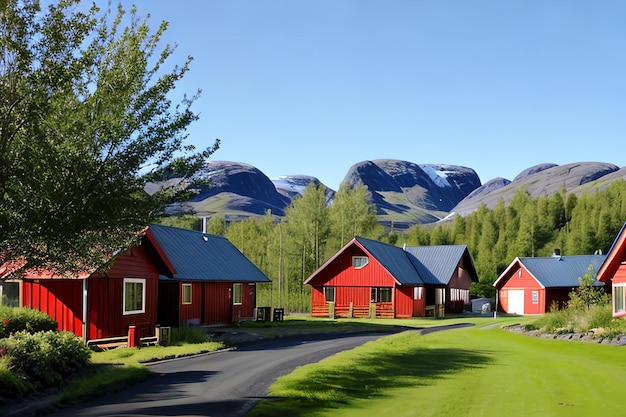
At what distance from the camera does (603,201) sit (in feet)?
351

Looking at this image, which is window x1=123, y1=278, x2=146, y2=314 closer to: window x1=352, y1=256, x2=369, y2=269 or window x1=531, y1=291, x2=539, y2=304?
window x1=352, y1=256, x2=369, y2=269

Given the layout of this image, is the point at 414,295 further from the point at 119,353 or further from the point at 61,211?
the point at 61,211

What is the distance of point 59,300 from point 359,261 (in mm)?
31370

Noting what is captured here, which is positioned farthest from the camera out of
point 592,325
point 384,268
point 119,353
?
point 384,268

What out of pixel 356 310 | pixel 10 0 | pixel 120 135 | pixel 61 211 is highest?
pixel 10 0

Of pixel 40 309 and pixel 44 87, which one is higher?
pixel 44 87

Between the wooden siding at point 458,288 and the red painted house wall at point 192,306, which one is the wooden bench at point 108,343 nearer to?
the red painted house wall at point 192,306

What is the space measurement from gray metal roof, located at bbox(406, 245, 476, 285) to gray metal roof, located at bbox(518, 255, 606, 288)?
6.47 m

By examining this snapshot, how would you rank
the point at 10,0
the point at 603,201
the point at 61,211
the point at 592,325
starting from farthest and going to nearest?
the point at 603,201, the point at 592,325, the point at 61,211, the point at 10,0

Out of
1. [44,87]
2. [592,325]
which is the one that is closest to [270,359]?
[44,87]

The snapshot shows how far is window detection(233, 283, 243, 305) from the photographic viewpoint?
42.2 metres

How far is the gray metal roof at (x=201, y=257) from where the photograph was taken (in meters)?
37.1

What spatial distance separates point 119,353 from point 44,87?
13.3 m

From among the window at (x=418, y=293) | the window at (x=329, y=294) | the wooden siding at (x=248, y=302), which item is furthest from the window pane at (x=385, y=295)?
the wooden siding at (x=248, y=302)
